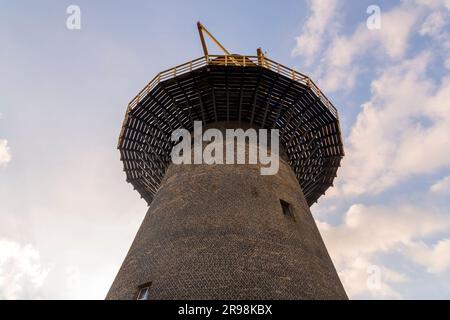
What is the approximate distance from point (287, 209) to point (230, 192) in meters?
2.75

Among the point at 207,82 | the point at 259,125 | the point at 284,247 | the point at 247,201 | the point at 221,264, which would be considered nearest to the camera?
the point at 221,264

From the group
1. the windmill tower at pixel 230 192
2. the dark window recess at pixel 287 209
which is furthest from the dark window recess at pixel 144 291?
the dark window recess at pixel 287 209

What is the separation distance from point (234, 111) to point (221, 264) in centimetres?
921

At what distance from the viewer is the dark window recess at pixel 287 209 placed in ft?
48.4

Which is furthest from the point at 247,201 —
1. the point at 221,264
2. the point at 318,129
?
the point at 318,129

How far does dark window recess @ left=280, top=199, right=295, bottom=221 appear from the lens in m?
14.8

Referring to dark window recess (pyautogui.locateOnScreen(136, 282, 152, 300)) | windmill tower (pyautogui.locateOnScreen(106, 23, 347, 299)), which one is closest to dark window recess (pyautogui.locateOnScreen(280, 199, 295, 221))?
windmill tower (pyautogui.locateOnScreen(106, 23, 347, 299))

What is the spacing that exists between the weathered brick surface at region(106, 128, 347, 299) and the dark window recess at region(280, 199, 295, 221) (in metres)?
0.24

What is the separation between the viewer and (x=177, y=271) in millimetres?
11633

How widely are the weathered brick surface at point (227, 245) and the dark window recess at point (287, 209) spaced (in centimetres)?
24

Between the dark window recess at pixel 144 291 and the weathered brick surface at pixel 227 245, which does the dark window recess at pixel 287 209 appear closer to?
the weathered brick surface at pixel 227 245

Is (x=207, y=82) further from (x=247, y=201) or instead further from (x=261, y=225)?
(x=261, y=225)

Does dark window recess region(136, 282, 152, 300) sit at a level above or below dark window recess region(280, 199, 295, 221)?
below

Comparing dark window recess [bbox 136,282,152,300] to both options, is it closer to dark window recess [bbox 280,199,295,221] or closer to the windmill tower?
the windmill tower
